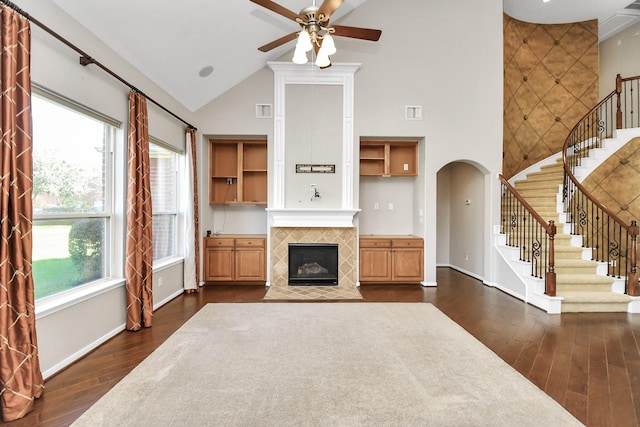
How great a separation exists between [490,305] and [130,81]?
5.50 meters

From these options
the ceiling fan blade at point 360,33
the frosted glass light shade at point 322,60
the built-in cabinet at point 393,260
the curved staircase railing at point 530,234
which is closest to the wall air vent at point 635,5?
the curved staircase railing at point 530,234

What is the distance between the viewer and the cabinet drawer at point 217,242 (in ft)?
17.5

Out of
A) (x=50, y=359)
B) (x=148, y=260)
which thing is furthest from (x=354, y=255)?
(x=50, y=359)

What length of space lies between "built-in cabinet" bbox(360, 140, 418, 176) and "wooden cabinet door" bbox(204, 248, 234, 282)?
9.77 feet

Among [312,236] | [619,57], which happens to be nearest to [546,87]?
[619,57]

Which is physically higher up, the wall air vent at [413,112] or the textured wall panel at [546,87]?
the textured wall panel at [546,87]

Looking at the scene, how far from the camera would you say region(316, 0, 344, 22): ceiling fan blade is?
8.49ft

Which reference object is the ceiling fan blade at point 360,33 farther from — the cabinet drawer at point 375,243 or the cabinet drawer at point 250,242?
the cabinet drawer at point 250,242

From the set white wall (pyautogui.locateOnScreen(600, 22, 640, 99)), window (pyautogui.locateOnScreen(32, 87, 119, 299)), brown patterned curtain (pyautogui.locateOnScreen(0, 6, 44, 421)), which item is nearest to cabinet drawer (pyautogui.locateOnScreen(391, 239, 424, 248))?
window (pyautogui.locateOnScreen(32, 87, 119, 299))

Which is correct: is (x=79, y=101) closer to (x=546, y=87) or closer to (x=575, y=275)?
(x=575, y=275)

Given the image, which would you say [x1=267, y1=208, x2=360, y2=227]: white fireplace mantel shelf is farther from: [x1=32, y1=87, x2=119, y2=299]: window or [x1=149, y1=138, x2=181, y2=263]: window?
[x1=32, y1=87, x2=119, y2=299]: window

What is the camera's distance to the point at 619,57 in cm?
676

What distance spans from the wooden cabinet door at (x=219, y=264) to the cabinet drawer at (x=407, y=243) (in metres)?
2.97

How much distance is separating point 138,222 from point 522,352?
4185mm
